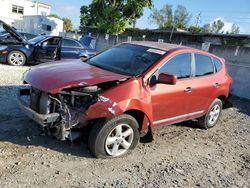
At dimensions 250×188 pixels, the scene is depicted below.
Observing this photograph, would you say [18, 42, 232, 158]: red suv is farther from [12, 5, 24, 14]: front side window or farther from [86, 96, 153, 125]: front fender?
[12, 5, 24, 14]: front side window

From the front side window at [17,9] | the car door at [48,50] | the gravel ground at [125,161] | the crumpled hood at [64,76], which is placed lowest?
the gravel ground at [125,161]

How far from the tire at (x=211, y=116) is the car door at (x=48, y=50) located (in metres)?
7.53

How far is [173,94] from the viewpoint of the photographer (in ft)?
18.3

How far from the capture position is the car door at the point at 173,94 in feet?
17.5

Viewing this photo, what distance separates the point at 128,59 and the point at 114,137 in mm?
1516

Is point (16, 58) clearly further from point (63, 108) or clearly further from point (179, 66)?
point (63, 108)

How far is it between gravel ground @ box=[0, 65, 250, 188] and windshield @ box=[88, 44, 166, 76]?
134 cm

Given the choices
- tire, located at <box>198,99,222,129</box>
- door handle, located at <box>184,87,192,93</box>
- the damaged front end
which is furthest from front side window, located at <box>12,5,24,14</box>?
the damaged front end

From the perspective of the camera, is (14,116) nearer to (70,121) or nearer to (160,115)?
(70,121)

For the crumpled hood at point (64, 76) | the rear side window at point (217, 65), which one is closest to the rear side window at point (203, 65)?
the rear side window at point (217, 65)

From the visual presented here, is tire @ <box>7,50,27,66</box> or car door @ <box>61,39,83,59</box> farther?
car door @ <box>61,39,83,59</box>

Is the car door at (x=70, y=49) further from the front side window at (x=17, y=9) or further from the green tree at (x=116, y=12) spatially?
the front side window at (x=17, y=9)

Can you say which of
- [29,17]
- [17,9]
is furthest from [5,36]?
[17,9]

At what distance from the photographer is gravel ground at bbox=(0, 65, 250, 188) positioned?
427 centimetres
